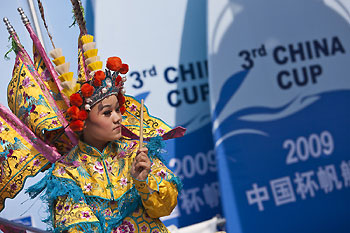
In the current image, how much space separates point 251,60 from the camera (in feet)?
13.3

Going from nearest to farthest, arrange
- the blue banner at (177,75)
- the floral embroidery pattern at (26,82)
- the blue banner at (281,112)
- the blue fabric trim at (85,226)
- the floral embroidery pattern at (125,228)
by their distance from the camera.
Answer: the blue fabric trim at (85,226) < the floral embroidery pattern at (125,228) < the floral embroidery pattern at (26,82) < the blue banner at (177,75) < the blue banner at (281,112)

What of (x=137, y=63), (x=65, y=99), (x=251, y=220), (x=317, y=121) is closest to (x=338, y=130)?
(x=317, y=121)

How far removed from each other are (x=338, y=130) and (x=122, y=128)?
2.34 m

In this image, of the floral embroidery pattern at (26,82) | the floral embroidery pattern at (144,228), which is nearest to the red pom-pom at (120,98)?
the floral embroidery pattern at (26,82)

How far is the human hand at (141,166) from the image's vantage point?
2.00 m

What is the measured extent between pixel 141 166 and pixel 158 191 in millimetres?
113

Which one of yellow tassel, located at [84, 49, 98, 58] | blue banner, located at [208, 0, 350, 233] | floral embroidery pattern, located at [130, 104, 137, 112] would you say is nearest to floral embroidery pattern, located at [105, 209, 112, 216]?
floral embroidery pattern, located at [130, 104, 137, 112]

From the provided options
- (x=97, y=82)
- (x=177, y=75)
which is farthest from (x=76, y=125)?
(x=177, y=75)

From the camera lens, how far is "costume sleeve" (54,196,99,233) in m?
1.97

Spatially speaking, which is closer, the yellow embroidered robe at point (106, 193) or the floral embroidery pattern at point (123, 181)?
the yellow embroidered robe at point (106, 193)

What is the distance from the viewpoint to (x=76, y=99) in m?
2.04

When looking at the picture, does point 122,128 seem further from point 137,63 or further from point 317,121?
point 317,121

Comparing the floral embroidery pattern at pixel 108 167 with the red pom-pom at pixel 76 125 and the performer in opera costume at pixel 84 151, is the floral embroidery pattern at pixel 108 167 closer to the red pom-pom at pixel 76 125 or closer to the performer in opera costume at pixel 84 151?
the performer in opera costume at pixel 84 151

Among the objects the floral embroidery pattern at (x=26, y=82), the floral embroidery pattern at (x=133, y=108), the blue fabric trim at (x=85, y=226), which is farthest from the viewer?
the floral embroidery pattern at (x=133, y=108)
